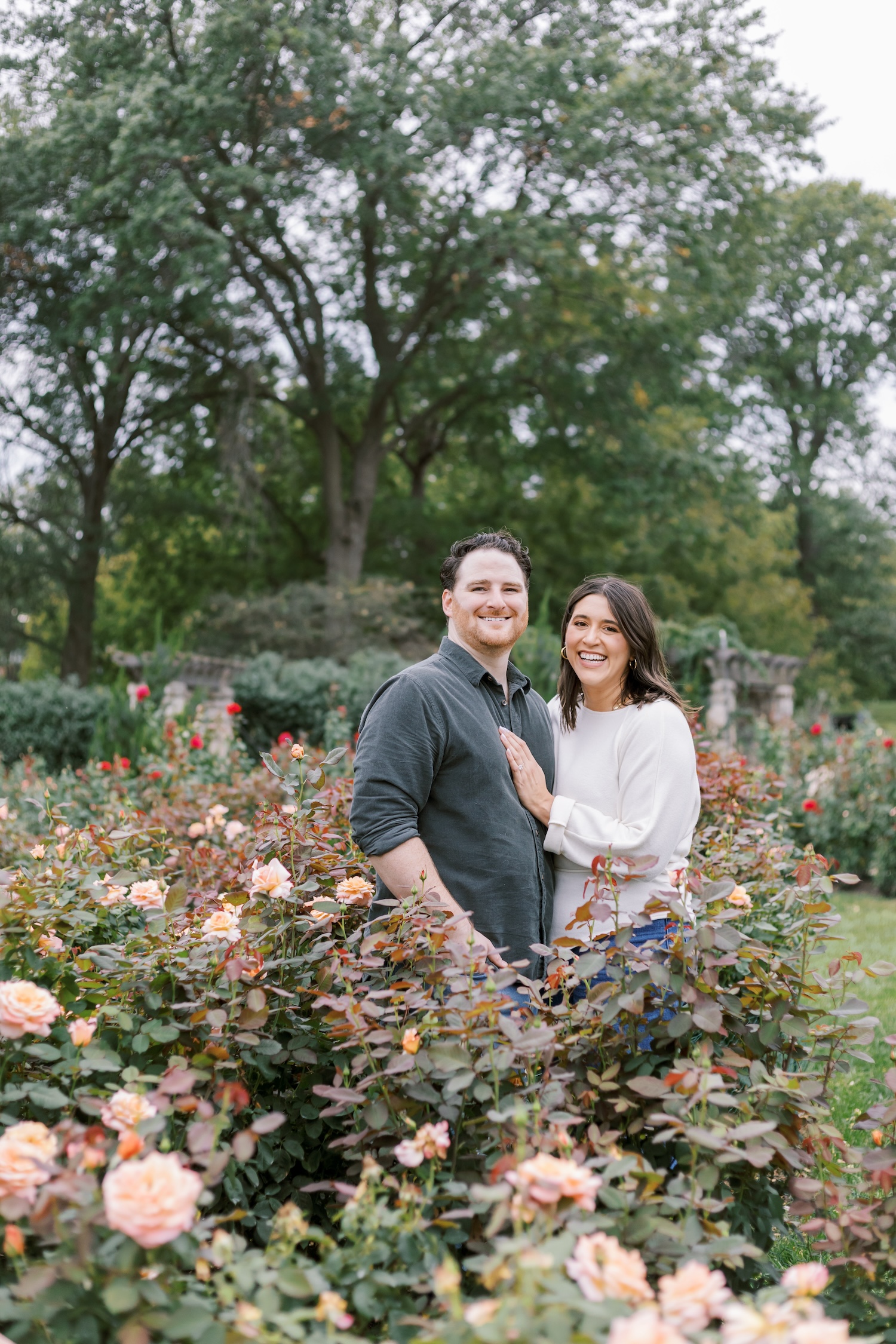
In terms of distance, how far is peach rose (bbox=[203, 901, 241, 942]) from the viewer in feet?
6.61

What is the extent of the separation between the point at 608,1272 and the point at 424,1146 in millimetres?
432

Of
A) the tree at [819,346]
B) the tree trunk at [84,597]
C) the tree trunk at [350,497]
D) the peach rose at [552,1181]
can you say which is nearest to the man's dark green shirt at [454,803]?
the peach rose at [552,1181]

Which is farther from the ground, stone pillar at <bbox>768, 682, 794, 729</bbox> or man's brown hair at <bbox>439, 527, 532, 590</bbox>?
man's brown hair at <bbox>439, 527, 532, 590</bbox>

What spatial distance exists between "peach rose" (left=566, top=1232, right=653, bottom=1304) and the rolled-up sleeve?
3.78 feet

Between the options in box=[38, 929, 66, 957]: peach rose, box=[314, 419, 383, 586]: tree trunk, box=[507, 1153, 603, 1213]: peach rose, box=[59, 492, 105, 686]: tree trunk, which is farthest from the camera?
box=[59, 492, 105, 686]: tree trunk

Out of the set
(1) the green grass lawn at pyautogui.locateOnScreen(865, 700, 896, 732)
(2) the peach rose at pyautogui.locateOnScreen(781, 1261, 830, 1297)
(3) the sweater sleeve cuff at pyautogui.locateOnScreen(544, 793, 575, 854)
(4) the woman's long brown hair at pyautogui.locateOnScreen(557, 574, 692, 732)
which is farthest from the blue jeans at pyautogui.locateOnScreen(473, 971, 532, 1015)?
(1) the green grass lawn at pyautogui.locateOnScreen(865, 700, 896, 732)

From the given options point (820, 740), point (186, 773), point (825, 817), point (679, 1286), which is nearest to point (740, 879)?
point (679, 1286)

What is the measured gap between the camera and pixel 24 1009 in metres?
1.59

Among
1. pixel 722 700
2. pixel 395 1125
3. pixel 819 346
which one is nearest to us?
pixel 395 1125

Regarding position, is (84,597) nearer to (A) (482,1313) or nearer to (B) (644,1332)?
(A) (482,1313)

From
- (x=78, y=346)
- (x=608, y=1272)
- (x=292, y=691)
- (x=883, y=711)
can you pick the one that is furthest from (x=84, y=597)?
(x=883, y=711)

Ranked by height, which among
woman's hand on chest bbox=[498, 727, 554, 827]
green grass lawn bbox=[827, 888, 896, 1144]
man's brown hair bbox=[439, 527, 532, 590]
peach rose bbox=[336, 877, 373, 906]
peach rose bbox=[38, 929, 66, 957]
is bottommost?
green grass lawn bbox=[827, 888, 896, 1144]

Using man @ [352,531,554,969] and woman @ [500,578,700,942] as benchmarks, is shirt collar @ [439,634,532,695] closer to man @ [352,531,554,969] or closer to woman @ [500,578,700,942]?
man @ [352,531,554,969]

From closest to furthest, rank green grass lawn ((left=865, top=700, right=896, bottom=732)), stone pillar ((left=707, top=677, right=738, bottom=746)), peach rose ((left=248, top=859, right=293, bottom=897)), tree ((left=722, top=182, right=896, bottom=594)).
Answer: peach rose ((left=248, top=859, right=293, bottom=897)) < stone pillar ((left=707, top=677, right=738, bottom=746)) < tree ((left=722, top=182, right=896, bottom=594)) < green grass lawn ((left=865, top=700, right=896, bottom=732))
